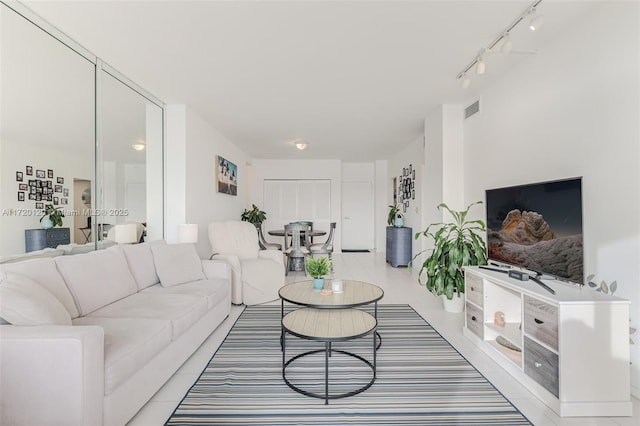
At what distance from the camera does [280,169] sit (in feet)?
26.9

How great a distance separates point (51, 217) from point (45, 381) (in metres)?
1.59

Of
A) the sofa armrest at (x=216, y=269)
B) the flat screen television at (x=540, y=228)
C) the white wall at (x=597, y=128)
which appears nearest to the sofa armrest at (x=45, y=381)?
the sofa armrest at (x=216, y=269)

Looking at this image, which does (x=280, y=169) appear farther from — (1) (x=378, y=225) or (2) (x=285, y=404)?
(2) (x=285, y=404)

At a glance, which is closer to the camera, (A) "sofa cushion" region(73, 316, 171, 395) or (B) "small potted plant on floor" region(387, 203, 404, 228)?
(A) "sofa cushion" region(73, 316, 171, 395)

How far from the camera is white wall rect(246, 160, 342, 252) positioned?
26.9 ft

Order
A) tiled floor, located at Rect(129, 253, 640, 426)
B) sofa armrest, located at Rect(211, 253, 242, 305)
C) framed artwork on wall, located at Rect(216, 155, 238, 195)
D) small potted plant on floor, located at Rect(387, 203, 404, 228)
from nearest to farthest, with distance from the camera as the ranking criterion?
tiled floor, located at Rect(129, 253, 640, 426) → sofa armrest, located at Rect(211, 253, 242, 305) → framed artwork on wall, located at Rect(216, 155, 238, 195) → small potted plant on floor, located at Rect(387, 203, 404, 228)

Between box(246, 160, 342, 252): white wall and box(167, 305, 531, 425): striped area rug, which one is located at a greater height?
box(246, 160, 342, 252): white wall

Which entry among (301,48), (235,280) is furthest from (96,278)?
(301,48)

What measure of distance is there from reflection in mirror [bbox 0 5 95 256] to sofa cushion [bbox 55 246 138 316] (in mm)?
457

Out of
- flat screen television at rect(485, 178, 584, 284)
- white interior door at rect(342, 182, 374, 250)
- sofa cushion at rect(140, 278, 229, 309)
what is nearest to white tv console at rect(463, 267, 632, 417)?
flat screen television at rect(485, 178, 584, 284)

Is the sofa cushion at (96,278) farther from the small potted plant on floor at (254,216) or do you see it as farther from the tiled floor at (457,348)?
the small potted plant on floor at (254,216)

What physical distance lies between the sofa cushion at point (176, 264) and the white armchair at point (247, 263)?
1.56 feet

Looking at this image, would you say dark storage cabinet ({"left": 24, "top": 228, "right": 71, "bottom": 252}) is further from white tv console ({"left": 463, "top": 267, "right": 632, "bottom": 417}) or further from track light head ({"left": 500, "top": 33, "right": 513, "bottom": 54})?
track light head ({"left": 500, "top": 33, "right": 513, "bottom": 54})

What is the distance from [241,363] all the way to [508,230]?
2.45 metres
